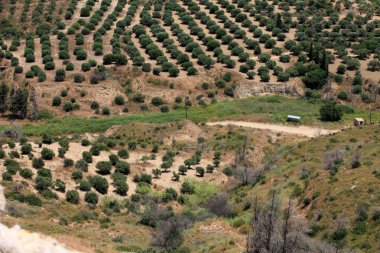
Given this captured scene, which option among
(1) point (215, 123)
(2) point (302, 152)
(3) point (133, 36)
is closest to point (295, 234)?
(2) point (302, 152)

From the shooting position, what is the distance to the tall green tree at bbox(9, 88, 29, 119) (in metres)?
71.6

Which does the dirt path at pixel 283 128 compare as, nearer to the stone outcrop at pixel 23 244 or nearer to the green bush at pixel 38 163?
the green bush at pixel 38 163

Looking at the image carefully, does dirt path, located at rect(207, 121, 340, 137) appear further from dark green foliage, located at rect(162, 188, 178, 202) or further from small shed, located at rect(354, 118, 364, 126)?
dark green foliage, located at rect(162, 188, 178, 202)

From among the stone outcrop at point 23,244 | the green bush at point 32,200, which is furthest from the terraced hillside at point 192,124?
the stone outcrop at point 23,244

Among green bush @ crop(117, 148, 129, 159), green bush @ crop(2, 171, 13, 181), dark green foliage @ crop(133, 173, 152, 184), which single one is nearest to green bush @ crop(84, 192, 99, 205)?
A: green bush @ crop(2, 171, 13, 181)

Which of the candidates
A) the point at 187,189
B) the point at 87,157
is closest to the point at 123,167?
the point at 87,157

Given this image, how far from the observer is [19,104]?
236ft

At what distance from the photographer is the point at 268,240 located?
32.2 meters

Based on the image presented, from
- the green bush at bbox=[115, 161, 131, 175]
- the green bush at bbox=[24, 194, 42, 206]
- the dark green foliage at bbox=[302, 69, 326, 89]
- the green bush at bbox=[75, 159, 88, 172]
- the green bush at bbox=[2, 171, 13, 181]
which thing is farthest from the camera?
the dark green foliage at bbox=[302, 69, 326, 89]

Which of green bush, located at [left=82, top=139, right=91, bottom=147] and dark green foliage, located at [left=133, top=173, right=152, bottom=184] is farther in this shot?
green bush, located at [left=82, top=139, right=91, bottom=147]

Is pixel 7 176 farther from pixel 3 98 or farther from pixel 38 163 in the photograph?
pixel 3 98

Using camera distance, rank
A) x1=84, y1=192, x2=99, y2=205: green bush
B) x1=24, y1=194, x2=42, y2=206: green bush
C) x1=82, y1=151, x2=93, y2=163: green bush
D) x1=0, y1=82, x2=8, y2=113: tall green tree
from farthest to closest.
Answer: x1=0, y1=82, x2=8, y2=113: tall green tree, x1=82, y1=151, x2=93, y2=163: green bush, x1=84, y1=192, x2=99, y2=205: green bush, x1=24, y1=194, x2=42, y2=206: green bush

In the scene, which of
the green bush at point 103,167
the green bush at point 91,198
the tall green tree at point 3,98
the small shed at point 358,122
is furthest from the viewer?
the tall green tree at point 3,98

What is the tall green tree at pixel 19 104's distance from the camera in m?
71.6
